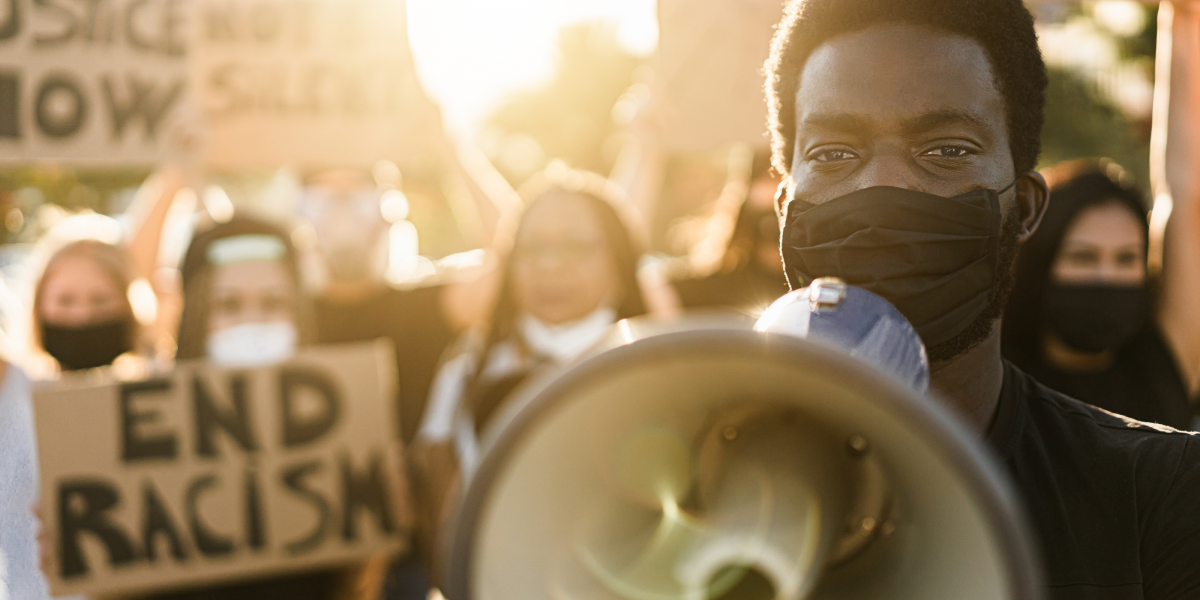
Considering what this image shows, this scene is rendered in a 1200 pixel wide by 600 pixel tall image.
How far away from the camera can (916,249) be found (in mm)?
1062

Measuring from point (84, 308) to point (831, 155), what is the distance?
3.00 meters

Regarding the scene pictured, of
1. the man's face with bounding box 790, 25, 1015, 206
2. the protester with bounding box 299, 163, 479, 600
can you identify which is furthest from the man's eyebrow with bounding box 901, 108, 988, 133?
the protester with bounding box 299, 163, 479, 600

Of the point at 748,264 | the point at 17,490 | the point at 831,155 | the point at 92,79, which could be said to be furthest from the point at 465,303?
the point at 831,155

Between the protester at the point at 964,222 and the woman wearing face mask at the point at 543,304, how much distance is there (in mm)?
1997

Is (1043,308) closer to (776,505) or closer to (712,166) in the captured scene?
(776,505)

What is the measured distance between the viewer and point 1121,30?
527 inches

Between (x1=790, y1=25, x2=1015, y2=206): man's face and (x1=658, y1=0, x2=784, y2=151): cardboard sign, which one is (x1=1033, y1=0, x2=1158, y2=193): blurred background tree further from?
(x1=790, y1=25, x2=1015, y2=206): man's face

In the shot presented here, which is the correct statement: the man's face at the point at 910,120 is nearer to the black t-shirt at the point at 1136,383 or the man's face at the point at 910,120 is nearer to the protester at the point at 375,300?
the black t-shirt at the point at 1136,383

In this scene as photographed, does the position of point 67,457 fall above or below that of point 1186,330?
below

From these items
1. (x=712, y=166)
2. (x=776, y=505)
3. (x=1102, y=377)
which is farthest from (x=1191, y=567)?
(x=712, y=166)

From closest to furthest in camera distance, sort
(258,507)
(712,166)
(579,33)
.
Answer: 1. (258,507)
2. (712,166)
3. (579,33)

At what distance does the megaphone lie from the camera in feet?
Result: 2.35

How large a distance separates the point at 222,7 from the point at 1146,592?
432cm

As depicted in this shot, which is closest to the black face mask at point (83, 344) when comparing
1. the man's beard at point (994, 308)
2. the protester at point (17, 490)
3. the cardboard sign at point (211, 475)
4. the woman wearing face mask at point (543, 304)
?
the protester at point (17, 490)
